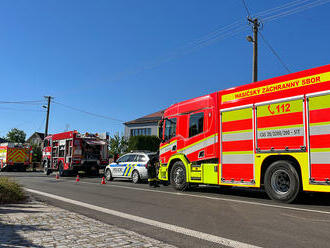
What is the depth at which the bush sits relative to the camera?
296 inches

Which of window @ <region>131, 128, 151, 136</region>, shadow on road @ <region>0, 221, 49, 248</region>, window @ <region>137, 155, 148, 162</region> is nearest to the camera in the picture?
shadow on road @ <region>0, 221, 49, 248</region>

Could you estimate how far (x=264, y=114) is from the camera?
855cm

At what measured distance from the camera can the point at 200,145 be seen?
10477 mm

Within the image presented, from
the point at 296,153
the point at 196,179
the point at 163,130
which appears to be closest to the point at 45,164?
the point at 163,130

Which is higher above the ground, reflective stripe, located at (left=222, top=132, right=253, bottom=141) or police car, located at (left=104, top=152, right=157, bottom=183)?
reflective stripe, located at (left=222, top=132, right=253, bottom=141)

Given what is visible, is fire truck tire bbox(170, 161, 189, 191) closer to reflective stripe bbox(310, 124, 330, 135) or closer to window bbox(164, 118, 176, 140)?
window bbox(164, 118, 176, 140)

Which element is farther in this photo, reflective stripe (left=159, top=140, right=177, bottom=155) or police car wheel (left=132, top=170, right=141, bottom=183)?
police car wheel (left=132, top=170, right=141, bottom=183)

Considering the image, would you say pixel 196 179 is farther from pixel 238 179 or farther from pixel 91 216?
pixel 91 216

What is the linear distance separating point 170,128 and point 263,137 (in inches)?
175

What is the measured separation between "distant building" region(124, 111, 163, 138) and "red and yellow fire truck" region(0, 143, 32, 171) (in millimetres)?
20021

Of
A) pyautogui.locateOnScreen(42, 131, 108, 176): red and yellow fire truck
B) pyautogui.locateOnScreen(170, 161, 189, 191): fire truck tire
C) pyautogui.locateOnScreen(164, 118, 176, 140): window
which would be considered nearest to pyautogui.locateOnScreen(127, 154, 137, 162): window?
pyautogui.locateOnScreen(164, 118, 176, 140): window

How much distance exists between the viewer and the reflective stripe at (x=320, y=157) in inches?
280

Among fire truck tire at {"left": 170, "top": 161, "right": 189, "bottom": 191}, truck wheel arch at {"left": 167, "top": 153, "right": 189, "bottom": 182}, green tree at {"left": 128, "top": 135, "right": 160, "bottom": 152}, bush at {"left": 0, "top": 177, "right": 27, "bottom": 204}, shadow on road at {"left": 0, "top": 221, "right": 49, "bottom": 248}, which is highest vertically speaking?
green tree at {"left": 128, "top": 135, "right": 160, "bottom": 152}

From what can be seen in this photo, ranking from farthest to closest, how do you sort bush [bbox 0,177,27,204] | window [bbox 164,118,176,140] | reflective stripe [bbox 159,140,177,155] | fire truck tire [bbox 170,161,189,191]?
window [bbox 164,118,176,140] < reflective stripe [bbox 159,140,177,155] < fire truck tire [bbox 170,161,189,191] < bush [bbox 0,177,27,204]
